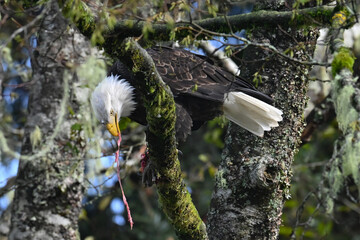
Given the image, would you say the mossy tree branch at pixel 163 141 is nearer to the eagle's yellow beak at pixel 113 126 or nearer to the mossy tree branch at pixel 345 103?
the mossy tree branch at pixel 345 103

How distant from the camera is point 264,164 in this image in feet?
11.6

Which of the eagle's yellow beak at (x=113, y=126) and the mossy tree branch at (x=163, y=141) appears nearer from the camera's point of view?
the mossy tree branch at (x=163, y=141)

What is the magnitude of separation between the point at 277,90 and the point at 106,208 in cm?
464

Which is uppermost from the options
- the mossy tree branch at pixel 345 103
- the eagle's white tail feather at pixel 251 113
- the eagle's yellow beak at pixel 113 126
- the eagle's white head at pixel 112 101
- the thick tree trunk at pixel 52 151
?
the mossy tree branch at pixel 345 103

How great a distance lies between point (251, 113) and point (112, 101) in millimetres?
1048

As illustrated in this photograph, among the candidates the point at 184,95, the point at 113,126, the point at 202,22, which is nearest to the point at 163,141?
the point at 202,22

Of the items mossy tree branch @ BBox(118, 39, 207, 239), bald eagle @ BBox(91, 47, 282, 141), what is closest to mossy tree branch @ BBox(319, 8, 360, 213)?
mossy tree branch @ BBox(118, 39, 207, 239)

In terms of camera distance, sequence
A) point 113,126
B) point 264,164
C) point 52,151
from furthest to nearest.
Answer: point 52,151
point 113,126
point 264,164

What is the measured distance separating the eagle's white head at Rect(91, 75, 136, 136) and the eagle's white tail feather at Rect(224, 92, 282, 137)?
2.50 feet

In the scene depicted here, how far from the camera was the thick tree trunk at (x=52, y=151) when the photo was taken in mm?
4797

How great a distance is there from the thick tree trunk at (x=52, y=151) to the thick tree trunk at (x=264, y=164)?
1576mm

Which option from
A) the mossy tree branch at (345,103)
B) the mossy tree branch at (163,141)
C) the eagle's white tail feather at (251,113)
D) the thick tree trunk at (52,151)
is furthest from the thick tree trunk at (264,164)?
the thick tree trunk at (52,151)

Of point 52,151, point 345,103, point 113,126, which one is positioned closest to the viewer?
point 345,103

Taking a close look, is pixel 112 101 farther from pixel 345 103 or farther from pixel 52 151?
pixel 345 103
